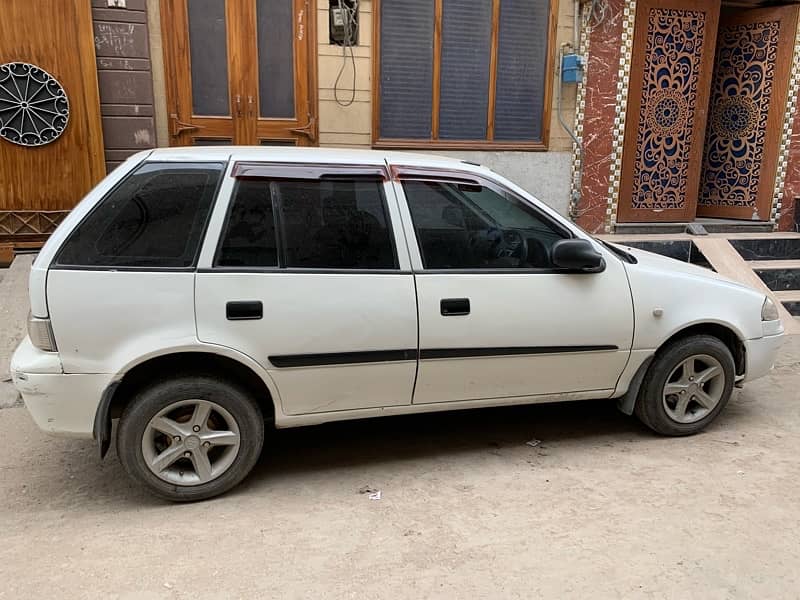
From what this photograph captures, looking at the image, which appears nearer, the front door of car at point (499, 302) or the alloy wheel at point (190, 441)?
the alloy wheel at point (190, 441)

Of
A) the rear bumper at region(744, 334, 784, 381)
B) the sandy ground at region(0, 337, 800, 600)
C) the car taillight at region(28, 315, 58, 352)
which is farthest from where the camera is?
the rear bumper at region(744, 334, 784, 381)

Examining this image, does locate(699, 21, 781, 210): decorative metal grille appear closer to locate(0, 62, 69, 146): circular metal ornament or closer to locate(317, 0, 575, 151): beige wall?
locate(317, 0, 575, 151): beige wall

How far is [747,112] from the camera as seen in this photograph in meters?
8.82

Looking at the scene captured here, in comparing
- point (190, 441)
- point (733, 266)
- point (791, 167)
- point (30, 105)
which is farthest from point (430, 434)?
point (791, 167)

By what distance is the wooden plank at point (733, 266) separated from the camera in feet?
22.3

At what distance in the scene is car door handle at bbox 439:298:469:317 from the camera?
3.39m

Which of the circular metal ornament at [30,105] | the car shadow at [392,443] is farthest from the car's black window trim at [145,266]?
the circular metal ornament at [30,105]

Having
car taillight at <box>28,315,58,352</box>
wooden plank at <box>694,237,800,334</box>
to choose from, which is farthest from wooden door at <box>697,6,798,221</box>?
car taillight at <box>28,315,58,352</box>

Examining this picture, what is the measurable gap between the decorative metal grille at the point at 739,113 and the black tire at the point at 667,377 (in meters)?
5.93

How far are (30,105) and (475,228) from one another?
516 cm

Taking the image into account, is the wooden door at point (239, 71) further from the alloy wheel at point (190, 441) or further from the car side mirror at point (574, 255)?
the alloy wheel at point (190, 441)

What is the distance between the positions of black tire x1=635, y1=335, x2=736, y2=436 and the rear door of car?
1.56 metres

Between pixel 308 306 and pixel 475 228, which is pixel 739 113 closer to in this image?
pixel 475 228

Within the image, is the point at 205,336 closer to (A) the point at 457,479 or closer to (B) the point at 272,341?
(B) the point at 272,341
